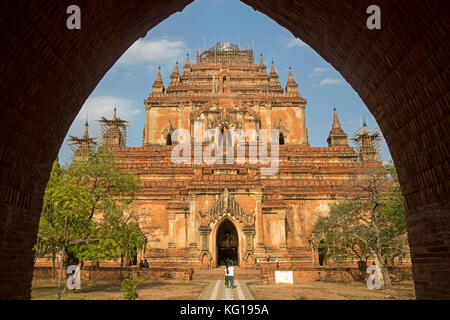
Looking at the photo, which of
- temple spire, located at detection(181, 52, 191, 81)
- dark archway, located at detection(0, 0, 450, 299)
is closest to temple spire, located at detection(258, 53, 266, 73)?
temple spire, located at detection(181, 52, 191, 81)

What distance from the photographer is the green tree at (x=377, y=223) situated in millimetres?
20906

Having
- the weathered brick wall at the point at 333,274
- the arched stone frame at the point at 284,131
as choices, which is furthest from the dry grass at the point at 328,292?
the arched stone frame at the point at 284,131

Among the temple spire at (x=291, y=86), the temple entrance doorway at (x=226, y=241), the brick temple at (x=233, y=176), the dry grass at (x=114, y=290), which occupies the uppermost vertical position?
the temple spire at (x=291, y=86)

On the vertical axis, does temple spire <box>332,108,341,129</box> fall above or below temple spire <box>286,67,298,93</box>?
below

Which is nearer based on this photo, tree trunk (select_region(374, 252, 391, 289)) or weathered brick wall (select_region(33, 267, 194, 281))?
tree trunk (select_region(374, 252, 391, 289))

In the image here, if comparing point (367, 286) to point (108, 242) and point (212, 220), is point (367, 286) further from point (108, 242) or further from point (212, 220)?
point (108, 242)

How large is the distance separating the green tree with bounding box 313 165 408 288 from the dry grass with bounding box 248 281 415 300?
1.47 m

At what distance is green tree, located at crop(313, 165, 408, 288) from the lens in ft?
68.6

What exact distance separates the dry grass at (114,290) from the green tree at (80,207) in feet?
5.61

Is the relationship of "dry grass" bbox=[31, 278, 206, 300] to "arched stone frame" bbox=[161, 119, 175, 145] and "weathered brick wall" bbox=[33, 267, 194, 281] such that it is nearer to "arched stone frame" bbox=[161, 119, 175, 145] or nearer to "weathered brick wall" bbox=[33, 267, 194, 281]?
"weathered brick wall" bbox=[33, 267, 194, 281]

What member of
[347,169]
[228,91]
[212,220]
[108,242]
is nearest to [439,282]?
[108,242]

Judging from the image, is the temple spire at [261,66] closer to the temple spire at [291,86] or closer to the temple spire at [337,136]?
the temple spire at [291,86]

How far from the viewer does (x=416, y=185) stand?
18.9 ft

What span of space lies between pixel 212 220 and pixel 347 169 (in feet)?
55.1
